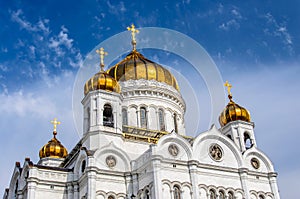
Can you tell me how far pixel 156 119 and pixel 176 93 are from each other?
11.2 ft

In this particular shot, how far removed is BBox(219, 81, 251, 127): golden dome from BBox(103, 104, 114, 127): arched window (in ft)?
28.3

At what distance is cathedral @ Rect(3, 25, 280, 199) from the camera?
2397 cm

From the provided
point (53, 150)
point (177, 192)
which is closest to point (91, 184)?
point (177, 192)

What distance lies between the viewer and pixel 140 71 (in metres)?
33.2

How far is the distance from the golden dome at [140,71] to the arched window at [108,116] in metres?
5.26

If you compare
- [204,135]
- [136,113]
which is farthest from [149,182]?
[136,113]

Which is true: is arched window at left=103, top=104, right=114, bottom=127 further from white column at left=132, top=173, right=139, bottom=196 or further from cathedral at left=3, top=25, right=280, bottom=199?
white column at left=132, top=173, right=139, bottom=196

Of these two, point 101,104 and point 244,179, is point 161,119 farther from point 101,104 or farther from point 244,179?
point 244,179

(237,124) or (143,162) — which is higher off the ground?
(237,124)

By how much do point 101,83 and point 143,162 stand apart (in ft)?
20.5

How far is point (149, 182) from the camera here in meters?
23.5

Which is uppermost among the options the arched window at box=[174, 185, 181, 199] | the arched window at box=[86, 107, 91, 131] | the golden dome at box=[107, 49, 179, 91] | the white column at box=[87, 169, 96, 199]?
the golden dome at box=[107, 49, 179, 91]

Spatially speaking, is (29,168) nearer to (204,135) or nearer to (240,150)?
(204,135)

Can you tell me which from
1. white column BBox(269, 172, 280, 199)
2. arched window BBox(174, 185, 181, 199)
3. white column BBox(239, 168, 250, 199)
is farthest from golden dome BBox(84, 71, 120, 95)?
white column BBox(269, 172, 280, 199)
